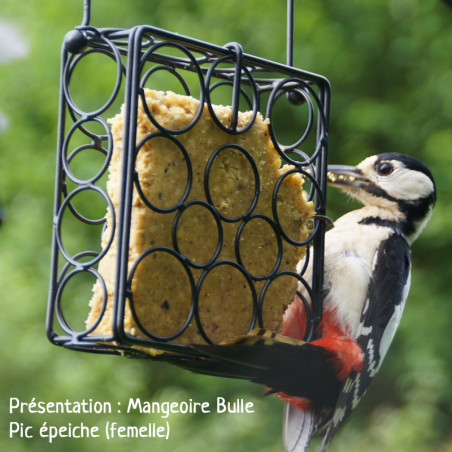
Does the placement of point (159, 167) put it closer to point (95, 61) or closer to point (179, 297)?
point (179, 297)

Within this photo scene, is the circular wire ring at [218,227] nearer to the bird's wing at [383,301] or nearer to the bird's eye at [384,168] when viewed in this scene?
the bird's wing at [383,301]

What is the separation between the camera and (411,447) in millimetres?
4895

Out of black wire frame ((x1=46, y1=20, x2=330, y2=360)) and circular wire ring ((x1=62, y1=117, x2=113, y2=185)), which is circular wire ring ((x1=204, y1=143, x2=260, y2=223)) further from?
circular wire ring ((x1=62, y1=117, x2=113, y2=185))

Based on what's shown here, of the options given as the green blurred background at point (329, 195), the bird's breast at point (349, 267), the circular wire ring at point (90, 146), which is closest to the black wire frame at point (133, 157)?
the circular wire ring at point (90, 146)

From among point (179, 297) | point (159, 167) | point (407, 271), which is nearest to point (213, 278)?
point (179, 297)

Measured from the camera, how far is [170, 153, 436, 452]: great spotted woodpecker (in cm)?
232

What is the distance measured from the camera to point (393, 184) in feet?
8.78

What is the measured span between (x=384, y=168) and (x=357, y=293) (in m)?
0.45

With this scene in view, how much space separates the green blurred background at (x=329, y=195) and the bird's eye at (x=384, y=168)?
2.55m

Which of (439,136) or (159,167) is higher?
(439,136)

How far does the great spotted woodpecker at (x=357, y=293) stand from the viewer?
2.32 m

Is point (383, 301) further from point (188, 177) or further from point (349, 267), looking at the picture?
point (188, 177)

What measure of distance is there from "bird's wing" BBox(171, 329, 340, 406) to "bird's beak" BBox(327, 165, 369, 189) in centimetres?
71

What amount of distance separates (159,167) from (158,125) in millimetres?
96
